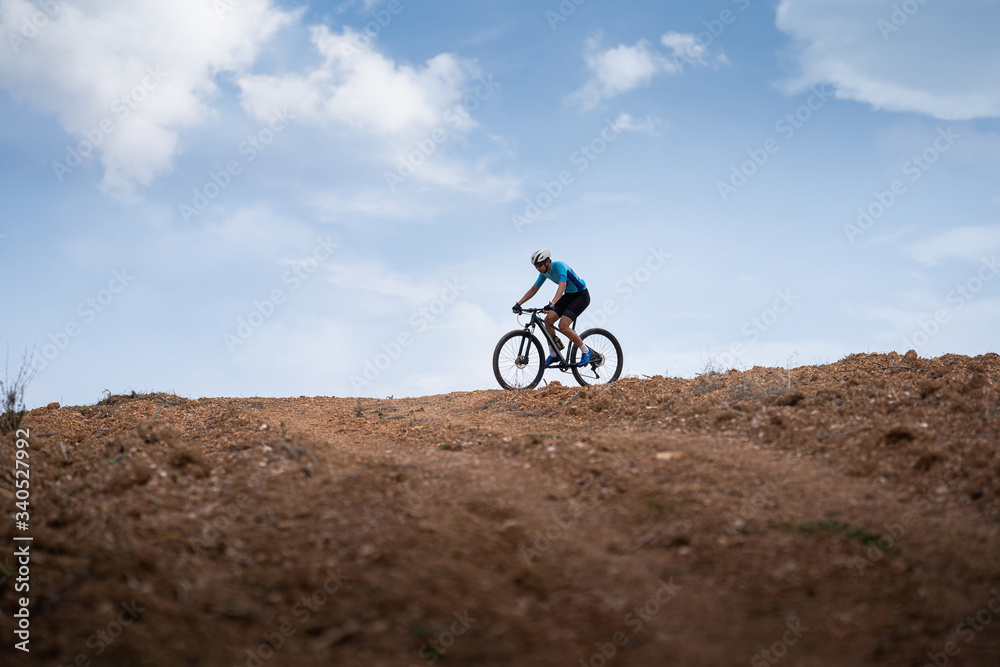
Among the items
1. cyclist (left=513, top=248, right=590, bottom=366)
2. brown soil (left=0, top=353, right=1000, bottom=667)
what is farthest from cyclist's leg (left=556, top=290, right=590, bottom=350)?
brown soil (left=0, top=353, right=1000, bottom=667)

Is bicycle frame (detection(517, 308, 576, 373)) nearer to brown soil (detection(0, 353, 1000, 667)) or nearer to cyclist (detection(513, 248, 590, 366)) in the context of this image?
cyclist (detection(513, 248, 590, 366))

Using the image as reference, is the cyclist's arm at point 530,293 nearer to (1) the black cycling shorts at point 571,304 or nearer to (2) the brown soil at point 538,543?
(1) the black cycling shorts at point 571,304

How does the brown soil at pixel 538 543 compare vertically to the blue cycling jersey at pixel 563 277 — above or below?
below

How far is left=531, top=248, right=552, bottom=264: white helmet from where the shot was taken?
11.6 m

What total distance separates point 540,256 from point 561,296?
33.4 inches

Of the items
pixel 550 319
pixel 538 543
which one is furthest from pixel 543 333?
pixel 538 543

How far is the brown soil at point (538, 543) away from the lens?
391 cm

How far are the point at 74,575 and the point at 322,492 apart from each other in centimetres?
187

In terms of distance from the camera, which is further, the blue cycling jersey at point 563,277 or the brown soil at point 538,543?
the blue cycling jersey at point 563,277

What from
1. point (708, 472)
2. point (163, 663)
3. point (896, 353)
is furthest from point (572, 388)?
point (163, 663)

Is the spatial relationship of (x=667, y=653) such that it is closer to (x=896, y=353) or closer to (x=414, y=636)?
(x=414, y=636)

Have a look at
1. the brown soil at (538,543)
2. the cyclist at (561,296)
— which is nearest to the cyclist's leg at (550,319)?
the cyclist at (561,296)

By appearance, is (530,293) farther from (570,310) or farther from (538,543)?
(538,543)

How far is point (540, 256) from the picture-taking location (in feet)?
38.1
